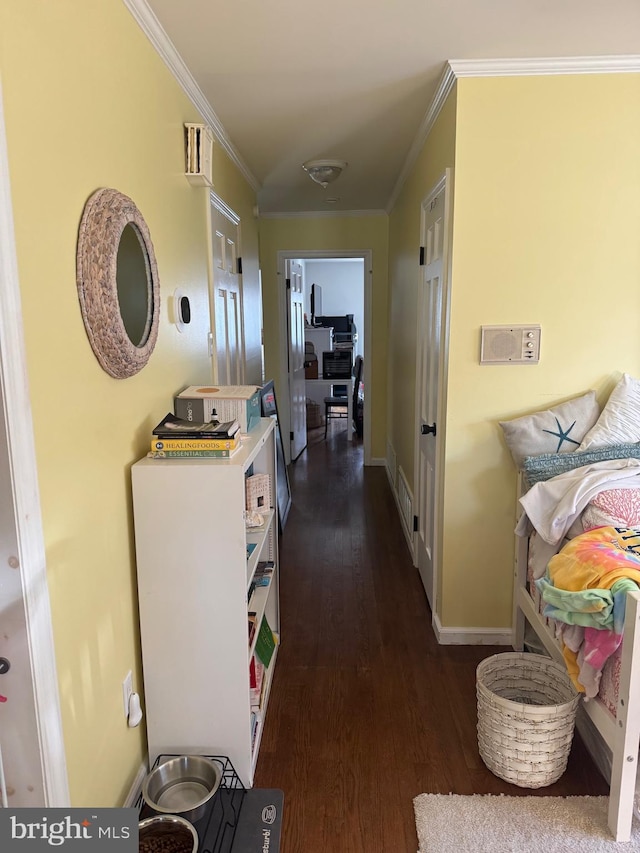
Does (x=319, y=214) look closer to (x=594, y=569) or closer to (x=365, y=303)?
(x=365, y=303)

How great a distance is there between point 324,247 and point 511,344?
3415 millimetres

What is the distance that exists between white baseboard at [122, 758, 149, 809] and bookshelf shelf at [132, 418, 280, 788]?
4 centimetres

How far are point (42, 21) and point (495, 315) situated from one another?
1834 mm

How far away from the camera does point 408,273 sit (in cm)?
397

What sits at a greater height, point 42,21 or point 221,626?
point 42,21

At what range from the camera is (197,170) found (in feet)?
7.93

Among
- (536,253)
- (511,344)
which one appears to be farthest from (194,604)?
(536,253)

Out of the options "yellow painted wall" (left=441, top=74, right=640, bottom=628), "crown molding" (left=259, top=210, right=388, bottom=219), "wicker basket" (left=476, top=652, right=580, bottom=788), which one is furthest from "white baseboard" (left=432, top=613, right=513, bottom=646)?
"crown molding" (left=259, top=210, right=388, bottom=219)

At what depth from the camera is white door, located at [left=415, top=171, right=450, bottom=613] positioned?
2693 mm

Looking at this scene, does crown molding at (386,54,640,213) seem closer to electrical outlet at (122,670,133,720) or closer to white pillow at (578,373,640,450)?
white pillow at (578,373,640,450)

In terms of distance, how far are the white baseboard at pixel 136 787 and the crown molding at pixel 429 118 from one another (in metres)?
2.66

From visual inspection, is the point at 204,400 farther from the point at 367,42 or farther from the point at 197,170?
the point at 367,42

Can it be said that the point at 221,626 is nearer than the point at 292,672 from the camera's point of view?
Yes

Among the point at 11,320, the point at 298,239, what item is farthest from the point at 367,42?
the point at 298,239
